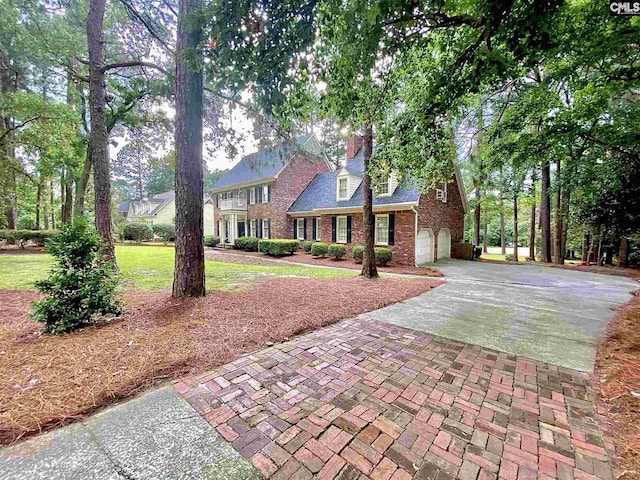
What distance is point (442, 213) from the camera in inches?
606

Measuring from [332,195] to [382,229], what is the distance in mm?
4594

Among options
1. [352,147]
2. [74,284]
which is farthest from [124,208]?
[74,284]

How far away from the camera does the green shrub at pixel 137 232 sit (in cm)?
2580

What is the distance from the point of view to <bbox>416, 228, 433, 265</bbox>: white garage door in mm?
13398

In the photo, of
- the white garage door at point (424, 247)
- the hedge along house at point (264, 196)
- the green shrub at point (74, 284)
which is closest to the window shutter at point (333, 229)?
the hedge along house at point (264, 196)

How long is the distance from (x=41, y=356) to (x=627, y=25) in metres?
9.67

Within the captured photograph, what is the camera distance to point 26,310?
481 cm

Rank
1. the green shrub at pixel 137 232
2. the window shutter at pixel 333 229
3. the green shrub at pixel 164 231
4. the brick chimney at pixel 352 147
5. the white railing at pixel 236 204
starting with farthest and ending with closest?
the green shrub at pixel 164 231 < the green shrub at pixel 137 232 < the white railing at pixel 236 204 < the brick chimney at pixel 352 147 < the window shutter at pixel 333 229

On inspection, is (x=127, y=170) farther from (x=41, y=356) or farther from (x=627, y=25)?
(x=627, y=25)

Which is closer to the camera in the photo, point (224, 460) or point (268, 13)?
point (224, 460)

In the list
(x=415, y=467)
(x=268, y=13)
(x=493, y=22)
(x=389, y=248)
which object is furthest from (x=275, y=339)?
(x=389, y=248)

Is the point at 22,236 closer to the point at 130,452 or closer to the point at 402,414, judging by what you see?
the point at 130,452

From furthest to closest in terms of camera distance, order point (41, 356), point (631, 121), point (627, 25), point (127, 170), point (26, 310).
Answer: point (127, 170) → point (631, 121) → point (26, 310) → point (627, 25) → point (41, 356)

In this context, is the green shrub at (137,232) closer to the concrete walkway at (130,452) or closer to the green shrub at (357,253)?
the green shrub at (357,253)
